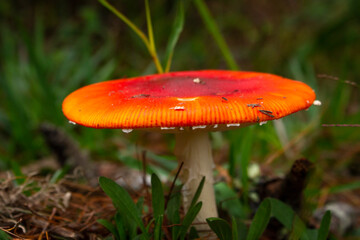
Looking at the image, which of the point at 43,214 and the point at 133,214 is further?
the point at 43,214

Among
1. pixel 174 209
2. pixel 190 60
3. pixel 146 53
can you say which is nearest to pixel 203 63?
pixel 190 60

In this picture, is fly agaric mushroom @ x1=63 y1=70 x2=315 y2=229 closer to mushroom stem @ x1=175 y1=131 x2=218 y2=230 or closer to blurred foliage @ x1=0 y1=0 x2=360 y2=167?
mushroom stem @ x1=175 y1=131 x2=218 y2=230

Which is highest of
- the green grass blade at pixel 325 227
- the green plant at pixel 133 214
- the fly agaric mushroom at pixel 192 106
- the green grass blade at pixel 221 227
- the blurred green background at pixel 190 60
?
the blurred green background at pixel 190 60

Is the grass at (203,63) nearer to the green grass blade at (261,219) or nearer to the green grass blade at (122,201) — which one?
the green grass blade at (261,219)

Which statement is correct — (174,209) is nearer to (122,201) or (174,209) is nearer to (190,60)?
(122,201)

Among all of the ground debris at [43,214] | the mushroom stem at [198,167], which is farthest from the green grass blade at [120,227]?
the mushroom stem at [198,167]

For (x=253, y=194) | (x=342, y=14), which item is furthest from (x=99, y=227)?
(x=342, y=14)
